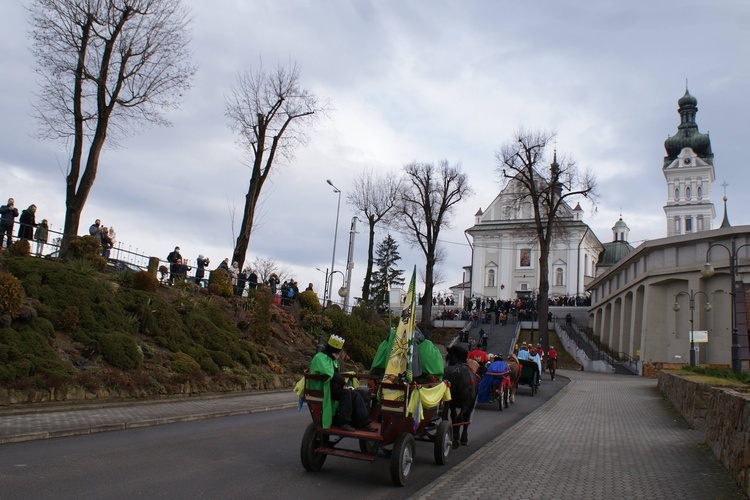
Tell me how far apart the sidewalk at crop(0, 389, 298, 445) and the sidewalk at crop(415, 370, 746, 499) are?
6.04 meters

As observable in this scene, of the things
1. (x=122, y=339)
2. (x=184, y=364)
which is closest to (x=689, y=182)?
(x=184, y=364)

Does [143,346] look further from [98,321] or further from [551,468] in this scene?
[551,468]

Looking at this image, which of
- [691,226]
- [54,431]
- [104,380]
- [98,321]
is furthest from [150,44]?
[691,226]

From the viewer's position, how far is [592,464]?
9.15 m

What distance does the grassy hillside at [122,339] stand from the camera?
1273 centimetres

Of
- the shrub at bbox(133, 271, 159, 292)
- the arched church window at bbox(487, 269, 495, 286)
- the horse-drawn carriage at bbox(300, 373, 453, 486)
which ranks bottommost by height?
the horse-drawn carriage at bbox(300, 373, 453, 486)

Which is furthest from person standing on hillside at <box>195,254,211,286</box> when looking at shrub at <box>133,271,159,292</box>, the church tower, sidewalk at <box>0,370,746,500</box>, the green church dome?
the green church dome

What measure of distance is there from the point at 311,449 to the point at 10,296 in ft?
29.0

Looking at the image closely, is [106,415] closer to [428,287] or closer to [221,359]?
[221,359]

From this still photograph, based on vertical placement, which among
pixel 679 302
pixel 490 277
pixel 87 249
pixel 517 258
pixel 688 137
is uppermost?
pixel 688 137

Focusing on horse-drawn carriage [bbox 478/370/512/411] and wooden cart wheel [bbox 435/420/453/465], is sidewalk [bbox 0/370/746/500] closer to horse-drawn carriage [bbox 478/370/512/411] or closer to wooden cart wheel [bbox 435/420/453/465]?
wooden cart wheel [bbox 435/420/453/465]

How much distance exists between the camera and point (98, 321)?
611 inches

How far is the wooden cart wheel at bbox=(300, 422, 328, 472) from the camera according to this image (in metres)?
7.84

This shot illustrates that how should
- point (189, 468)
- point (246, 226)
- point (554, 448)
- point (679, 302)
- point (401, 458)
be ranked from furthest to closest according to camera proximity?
point (679, 302) → point (246, 226) → point (554, 448) → point (189, 468) → point (401, 458)
